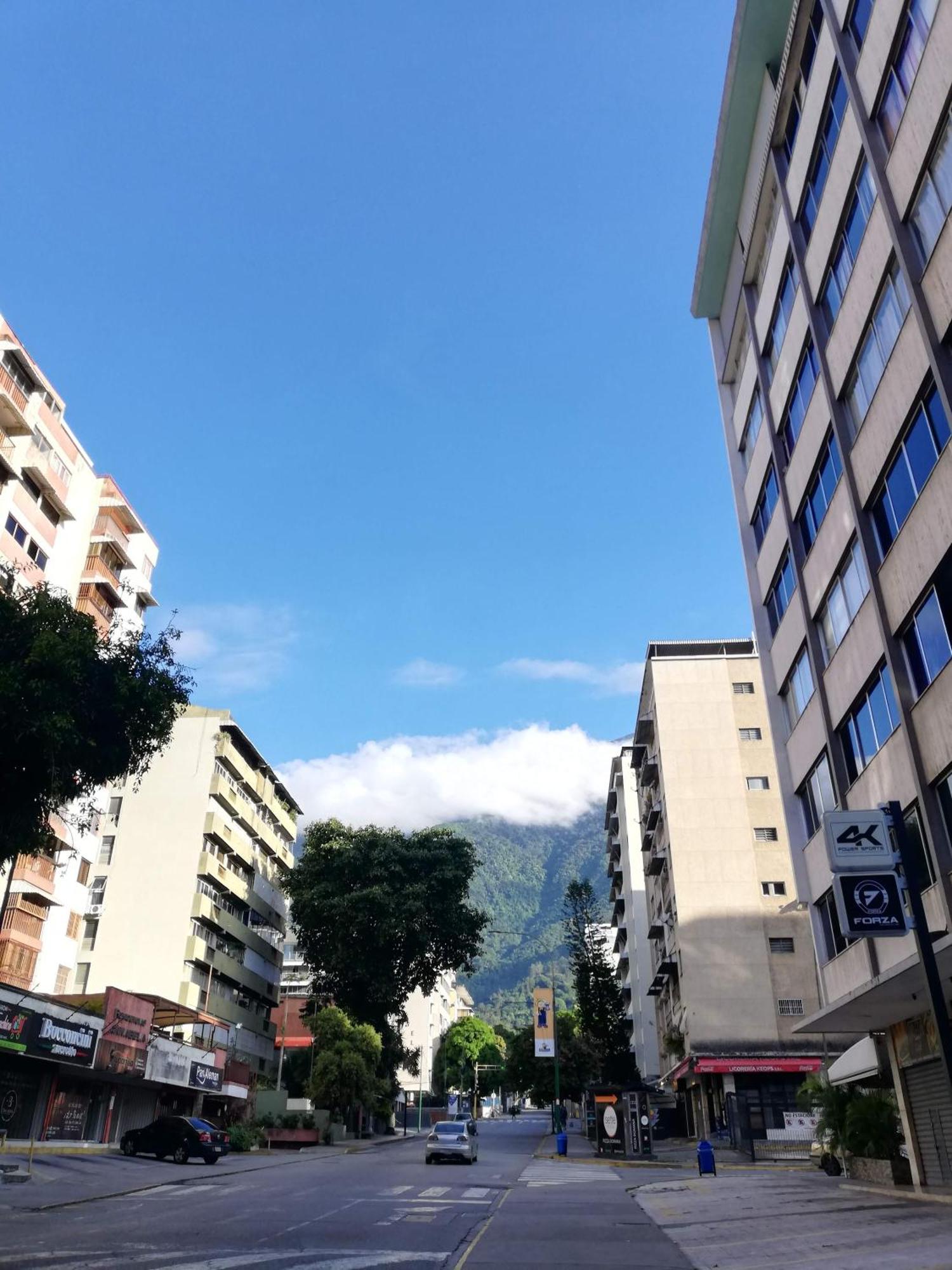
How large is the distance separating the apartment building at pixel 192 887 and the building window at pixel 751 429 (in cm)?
3507

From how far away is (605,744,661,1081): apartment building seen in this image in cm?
7662

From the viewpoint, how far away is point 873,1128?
2320 cm

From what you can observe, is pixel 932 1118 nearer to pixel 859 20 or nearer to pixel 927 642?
pixel 927 642

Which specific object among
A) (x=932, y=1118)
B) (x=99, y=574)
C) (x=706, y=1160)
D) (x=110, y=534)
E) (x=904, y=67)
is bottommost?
(x=706, y=1160)

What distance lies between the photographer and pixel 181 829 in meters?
57.3

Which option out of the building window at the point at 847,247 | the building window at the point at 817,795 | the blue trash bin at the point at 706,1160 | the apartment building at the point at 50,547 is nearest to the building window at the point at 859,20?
the building window at the point at 847,247

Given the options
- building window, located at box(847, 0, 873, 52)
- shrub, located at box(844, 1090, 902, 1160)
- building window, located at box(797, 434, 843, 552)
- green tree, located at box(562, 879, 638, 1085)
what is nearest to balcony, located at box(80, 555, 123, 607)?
building window, located at box(797, 434, 843, 552)

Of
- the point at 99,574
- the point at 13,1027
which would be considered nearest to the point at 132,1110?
the point at 13,1027

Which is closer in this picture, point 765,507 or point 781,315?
point 781,315

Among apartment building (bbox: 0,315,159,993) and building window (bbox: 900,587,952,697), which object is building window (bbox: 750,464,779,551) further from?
apartment building (bbox: 0,315,159,993)

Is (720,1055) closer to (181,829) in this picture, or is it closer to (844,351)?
(181,829)

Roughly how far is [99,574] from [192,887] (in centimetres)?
1892

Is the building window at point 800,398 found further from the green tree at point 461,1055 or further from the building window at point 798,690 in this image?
the green tree at point 461,1055

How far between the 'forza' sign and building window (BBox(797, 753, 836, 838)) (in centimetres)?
1271
